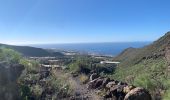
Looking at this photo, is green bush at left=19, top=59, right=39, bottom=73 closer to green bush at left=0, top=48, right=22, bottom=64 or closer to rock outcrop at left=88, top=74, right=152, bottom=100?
green bush at left=0, top=48, right=22, bottom=64

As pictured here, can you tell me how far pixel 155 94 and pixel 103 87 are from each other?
13.5 feet

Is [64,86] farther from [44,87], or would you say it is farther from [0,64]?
[0,64]

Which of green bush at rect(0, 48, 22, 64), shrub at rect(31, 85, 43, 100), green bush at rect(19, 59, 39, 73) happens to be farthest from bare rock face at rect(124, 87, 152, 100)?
green bush at rect(19, 59, 39, 73)

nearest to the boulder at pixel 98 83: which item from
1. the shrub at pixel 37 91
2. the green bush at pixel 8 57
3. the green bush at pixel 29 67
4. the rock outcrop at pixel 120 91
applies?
the rock outcrop at pixel 120 91

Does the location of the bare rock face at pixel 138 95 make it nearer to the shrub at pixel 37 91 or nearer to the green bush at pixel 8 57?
the shrub at pixel 37 91

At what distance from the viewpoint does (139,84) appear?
741 inches

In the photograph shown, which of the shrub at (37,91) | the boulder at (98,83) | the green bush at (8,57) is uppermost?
the green bush at (8,57)

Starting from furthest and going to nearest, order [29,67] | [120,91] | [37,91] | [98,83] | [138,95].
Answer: [29,67] < [98,83] < [37,91] < [120,91] < [138,95]

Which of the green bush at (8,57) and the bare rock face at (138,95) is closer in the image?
the bare rock face at (138,95)

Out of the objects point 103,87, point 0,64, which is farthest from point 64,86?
point 0,64

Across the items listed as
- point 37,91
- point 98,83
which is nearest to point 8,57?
point 98,83

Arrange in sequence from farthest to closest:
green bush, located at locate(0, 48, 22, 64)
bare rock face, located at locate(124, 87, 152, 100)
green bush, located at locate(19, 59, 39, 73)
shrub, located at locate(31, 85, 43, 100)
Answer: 1. green bush, located at locate(19, 59, 39, 73)
2. green bush, located at locate(0, 48, 22, 64)
3. shrub, located at locate(31, 85, 43, 100)
4. bare rock face, located at locate(124, 87, 152, 100)

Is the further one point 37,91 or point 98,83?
point 98,83

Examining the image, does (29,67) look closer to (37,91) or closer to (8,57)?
(8,57)
